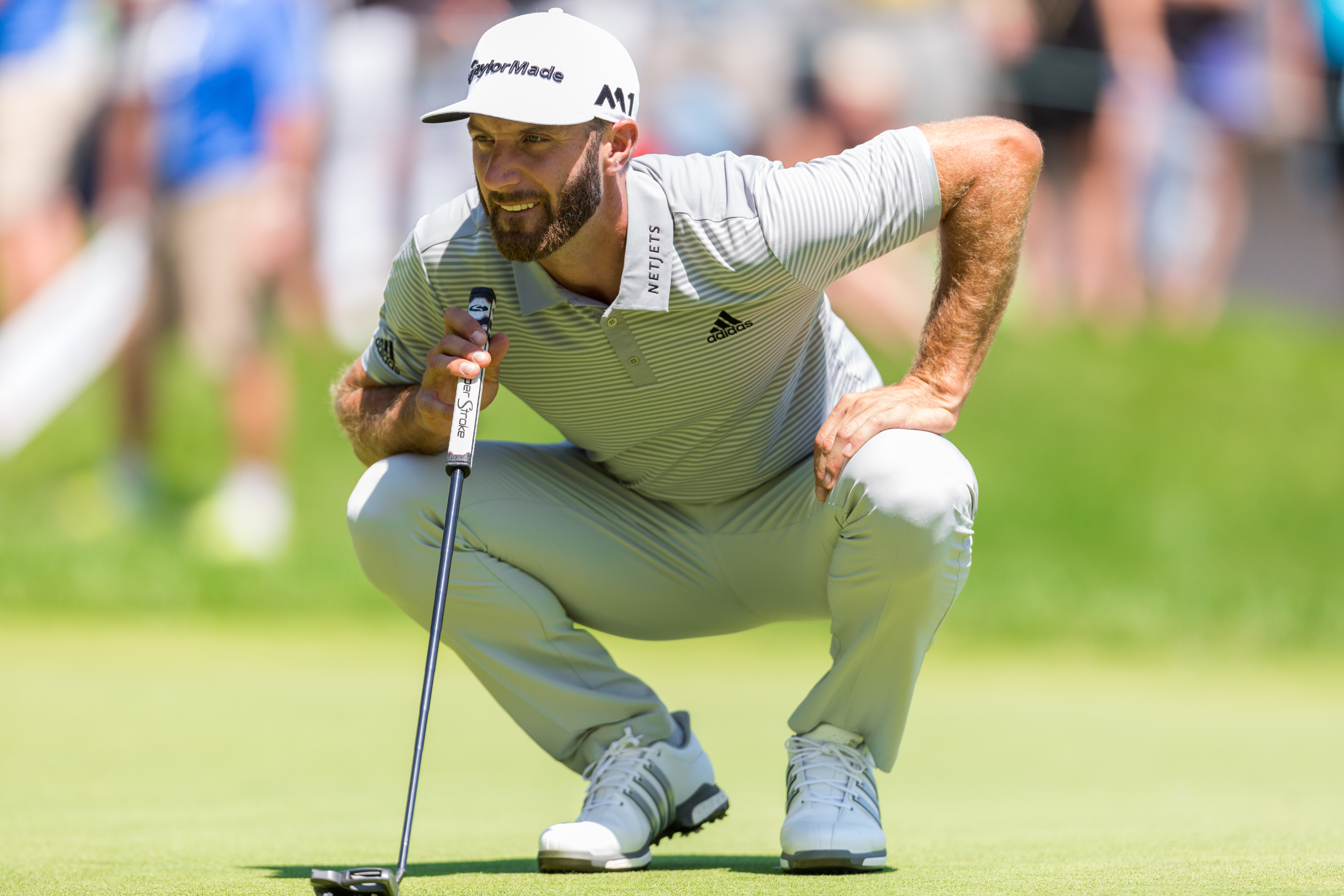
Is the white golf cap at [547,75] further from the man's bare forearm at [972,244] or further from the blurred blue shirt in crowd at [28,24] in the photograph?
the blurred blue shirt in crowd at [28,24]

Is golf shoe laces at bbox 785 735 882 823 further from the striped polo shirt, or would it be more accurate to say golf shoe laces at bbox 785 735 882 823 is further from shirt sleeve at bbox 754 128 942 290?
shirt sleeve at bbox 754 128 942 290

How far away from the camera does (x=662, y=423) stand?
284cm

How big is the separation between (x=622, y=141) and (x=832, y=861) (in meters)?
1.22

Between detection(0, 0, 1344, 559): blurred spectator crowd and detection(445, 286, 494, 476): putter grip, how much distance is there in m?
6.29

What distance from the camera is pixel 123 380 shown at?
906 centimetres

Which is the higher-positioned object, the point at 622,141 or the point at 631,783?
the point at 622,141

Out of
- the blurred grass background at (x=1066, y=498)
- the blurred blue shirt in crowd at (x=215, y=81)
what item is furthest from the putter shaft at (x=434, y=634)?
the blurred blue shirt in crowd at (x=215, y=81)

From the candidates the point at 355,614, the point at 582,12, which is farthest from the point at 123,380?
the point at 582,12

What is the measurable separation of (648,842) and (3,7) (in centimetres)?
799

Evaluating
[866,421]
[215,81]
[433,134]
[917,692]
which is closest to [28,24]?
[215,81]

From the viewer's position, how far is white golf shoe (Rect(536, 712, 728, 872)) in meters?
2.52

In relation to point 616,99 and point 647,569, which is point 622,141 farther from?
point 647,569

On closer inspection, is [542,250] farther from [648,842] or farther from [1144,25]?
[1144,25]

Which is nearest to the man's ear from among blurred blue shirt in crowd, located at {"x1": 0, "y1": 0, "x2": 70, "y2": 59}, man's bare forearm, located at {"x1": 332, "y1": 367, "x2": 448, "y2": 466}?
man's bare forearm, located at {"x1": 332, "y1": 367, "x2": 448, "y2": 466}
